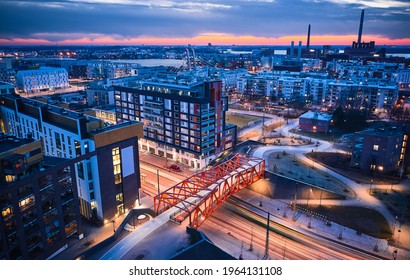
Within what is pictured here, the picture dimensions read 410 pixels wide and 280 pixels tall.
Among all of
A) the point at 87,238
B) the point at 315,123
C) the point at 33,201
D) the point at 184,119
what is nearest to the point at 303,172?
the point at 184,119

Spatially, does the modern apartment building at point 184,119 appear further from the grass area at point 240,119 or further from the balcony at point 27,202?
the balcony at point 27,202

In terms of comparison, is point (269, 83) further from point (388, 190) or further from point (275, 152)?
point (388, 190)

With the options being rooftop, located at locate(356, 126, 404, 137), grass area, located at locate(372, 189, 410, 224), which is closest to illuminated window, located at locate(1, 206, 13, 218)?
grass area, located at locate(372, 189, 410, 224)

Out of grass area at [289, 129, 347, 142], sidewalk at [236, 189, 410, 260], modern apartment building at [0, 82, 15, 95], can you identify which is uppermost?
modern apartment building at [0, 82, 15, 95]

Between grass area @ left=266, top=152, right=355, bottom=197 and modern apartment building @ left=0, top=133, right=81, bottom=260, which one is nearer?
modern apartment building @ left=0, top=133, right=81, bottom=260

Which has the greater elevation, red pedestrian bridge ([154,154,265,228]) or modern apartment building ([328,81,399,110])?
modern apartment building ([328,81,399,110])

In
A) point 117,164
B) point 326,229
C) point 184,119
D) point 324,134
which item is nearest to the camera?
point 326,229

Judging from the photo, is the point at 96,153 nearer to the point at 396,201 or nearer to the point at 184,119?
the point at 184,119

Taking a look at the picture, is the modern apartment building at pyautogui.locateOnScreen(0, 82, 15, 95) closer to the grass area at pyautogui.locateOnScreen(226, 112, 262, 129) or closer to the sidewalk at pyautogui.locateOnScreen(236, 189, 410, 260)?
the sidewalk at pyautogui.locateOnScreen(236, 189, 410, 260)
